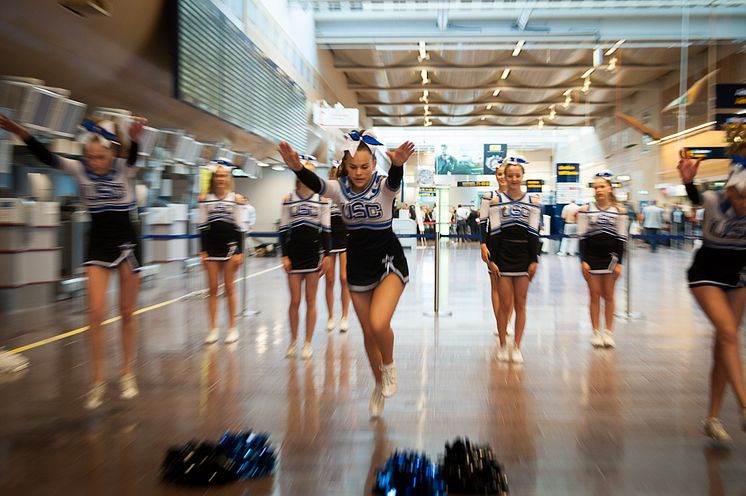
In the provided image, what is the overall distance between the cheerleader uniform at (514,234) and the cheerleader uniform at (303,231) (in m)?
1.72

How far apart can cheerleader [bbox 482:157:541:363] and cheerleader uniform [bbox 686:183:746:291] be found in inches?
79.3

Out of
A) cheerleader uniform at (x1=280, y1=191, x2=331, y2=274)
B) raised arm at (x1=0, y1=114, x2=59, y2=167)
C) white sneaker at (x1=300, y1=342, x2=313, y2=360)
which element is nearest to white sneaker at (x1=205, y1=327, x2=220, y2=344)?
white sneaker at (x1=300, y1=342, x2=313, y2=360)

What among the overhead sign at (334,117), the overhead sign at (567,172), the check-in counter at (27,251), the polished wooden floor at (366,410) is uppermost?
the overhead sign at (334,117)

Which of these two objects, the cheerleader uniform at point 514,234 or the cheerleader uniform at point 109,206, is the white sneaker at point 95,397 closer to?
the cheerleader uniform at point 109,206

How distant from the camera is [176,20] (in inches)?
384

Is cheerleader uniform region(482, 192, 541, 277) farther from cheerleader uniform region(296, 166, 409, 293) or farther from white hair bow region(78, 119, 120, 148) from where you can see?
white hair bow region(78, 119, 120, 148)

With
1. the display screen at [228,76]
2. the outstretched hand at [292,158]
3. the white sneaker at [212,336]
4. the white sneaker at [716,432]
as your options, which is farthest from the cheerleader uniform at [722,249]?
the display screen at [228,76]

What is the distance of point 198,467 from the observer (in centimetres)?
308

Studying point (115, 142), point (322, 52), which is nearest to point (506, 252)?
point (115, 142)

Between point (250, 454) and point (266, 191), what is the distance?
67.1 feet

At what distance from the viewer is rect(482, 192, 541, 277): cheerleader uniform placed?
5840 millimetres

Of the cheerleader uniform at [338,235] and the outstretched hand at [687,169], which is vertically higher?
the outstretched hand at [687,169]

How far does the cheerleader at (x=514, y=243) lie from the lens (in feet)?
19.1

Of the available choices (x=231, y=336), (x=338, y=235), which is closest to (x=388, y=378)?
(x=231, y=336)
